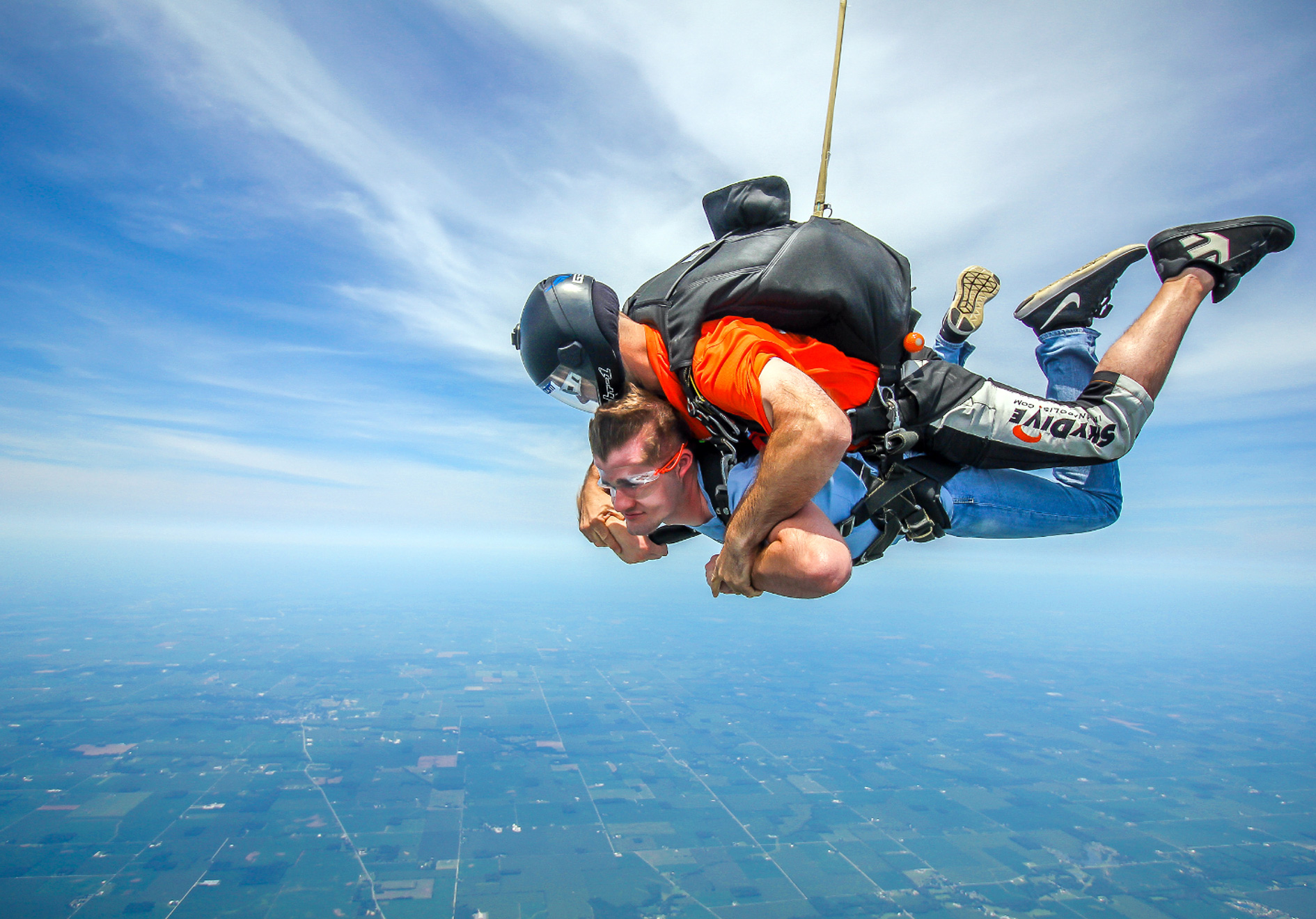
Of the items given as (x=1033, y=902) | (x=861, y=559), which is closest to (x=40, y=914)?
(x=861, y=559)

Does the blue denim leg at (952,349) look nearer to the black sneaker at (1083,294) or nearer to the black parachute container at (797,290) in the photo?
the black sneaker at (1083,294)

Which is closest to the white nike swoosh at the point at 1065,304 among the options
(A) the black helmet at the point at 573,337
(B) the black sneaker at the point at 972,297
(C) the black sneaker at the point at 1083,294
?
(C) the black sneaker at the point at 1083,294

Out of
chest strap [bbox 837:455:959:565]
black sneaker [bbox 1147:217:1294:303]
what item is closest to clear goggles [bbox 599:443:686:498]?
chest strap [bbox 837:455:959:565]

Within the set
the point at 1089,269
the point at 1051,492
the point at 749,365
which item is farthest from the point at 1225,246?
the point at 749,365

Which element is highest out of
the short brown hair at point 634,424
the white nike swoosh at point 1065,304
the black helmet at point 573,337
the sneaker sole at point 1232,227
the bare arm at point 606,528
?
the sneaker sole at point 1232,227

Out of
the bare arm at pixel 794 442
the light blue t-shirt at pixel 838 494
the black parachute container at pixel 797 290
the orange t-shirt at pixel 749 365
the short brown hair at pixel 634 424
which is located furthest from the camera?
the short brown hair at pixel 634 424

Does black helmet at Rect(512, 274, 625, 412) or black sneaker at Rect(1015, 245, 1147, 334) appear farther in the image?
black sneaker at Rect(1015, 245, 1147, 334)

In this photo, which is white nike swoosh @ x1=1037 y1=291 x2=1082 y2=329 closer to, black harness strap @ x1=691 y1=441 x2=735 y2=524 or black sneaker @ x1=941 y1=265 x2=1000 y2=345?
black sneaker @ x1=941 y1=265 x2=1000 y2=345
